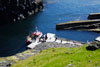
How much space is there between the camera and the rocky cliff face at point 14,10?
382 ft

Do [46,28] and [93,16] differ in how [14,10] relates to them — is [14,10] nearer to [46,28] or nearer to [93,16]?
[46,28]

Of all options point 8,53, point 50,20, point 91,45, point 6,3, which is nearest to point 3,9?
point 6,3

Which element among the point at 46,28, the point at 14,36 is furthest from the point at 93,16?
the point at 14,36

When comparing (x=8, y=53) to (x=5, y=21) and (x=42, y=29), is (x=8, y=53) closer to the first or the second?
(x=42, y=29)

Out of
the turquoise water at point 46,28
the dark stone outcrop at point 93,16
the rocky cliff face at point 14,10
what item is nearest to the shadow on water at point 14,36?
the turquoise water at point 46,28

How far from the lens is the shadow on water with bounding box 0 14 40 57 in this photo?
69325mm

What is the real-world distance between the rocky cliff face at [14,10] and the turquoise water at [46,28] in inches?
285

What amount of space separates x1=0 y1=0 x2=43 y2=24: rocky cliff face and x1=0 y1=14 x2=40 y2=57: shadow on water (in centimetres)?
747

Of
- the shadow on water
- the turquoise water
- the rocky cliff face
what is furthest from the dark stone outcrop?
the rocky cliff face

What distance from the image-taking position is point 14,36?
3351 inches

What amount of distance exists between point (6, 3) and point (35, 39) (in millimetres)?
52391

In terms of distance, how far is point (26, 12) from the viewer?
127625 mm

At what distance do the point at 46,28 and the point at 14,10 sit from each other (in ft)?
121

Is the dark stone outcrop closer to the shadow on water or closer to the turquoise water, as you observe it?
the turquoise water
